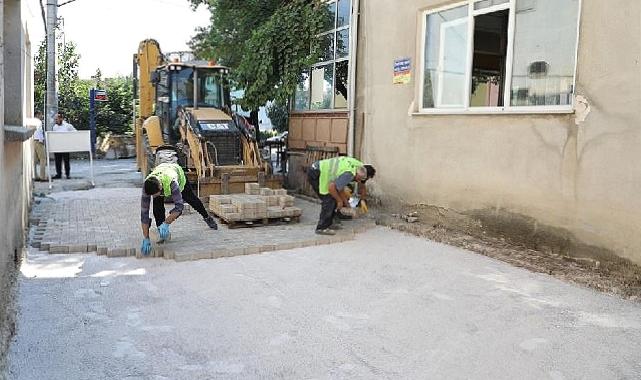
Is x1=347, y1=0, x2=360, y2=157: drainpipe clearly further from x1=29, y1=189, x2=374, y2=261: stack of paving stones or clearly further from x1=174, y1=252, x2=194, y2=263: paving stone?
x1=174, y1=252, x2=194, y2=263: paving stone

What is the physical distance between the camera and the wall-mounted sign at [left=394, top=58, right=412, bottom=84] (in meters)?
8.64

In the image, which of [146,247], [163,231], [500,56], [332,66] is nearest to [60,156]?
[332,66]

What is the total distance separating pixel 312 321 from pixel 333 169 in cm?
343

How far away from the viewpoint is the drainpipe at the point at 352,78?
32.3 feet

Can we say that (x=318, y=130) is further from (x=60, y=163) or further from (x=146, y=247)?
(x=60, y=163)

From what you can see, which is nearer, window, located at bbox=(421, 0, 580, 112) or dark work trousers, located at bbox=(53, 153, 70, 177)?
window, located at bbox=(421, 0, 580, 112)

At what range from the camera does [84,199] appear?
10703 millimetres

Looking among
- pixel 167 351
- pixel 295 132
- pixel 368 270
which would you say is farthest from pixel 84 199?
pixel 167 351

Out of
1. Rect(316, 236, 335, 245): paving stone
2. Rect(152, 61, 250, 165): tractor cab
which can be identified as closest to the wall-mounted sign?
Rect(316, 236, 335, 245): paving stone

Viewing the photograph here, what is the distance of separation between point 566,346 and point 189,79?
898cm

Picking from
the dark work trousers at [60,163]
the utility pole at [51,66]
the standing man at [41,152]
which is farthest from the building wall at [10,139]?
the utility pole at [51,66]

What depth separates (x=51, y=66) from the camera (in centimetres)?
1592

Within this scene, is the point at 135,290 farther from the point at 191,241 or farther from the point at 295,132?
the point at 295,132

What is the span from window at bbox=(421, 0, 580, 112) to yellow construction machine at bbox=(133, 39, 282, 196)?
11.6 ft
